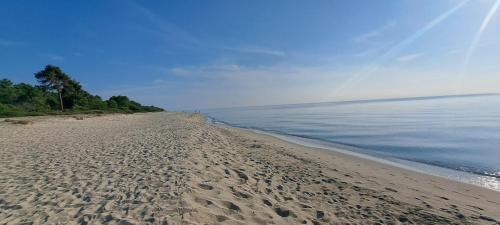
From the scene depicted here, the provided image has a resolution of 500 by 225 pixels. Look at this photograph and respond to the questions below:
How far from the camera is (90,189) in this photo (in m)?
6.04

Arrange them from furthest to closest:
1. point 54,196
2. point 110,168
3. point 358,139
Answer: point 358,139, point 110,168, point 54,196

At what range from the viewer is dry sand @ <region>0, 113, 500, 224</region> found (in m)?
4.82

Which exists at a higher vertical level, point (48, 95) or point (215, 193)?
point (48, 95)

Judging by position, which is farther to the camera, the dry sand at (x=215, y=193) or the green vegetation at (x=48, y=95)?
the green vegetation at (x=48, y=95)

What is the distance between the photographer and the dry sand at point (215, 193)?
482 centimetres

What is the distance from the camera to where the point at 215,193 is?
593 cm

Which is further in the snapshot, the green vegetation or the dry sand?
the green vegetation

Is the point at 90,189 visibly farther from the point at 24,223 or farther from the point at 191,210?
the point at 191,210

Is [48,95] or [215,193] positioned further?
[48,95]

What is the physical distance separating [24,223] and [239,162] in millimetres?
6305

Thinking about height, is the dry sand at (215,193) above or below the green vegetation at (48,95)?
below

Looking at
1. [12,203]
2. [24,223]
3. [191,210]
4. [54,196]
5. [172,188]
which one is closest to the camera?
[24,223]

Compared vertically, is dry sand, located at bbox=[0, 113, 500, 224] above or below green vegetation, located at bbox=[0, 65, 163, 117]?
below

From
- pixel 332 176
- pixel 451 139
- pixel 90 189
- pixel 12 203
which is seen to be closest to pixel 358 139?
pixel 451 139
